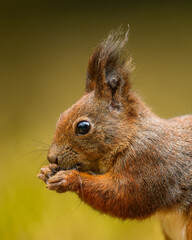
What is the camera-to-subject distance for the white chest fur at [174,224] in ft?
5.07

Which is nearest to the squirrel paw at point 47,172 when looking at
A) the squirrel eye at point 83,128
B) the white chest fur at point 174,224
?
the squirrel eye at point 83,128

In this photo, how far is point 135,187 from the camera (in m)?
1.42

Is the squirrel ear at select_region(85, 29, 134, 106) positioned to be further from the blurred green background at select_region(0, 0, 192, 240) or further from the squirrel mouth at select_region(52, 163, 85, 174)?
the blurred green background at select_region(0, 0, 192, 240)

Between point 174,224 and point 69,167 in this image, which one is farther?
point 174,224

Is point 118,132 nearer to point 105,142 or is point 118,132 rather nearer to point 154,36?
point 105,142

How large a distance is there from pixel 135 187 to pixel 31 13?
1778mm

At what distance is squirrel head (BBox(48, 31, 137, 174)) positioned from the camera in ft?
4.62

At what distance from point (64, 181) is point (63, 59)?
1713 millimetres

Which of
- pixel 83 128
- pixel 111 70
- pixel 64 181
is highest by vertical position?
pixel 111 70

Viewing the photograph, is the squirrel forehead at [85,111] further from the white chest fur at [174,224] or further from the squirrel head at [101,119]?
the white chest fur at [174,224]

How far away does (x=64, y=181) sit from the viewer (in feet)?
4.38

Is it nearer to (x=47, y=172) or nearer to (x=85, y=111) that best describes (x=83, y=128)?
(x=85, y=111)

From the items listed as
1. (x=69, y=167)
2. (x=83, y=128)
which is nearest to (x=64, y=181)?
(x=69, y=167)

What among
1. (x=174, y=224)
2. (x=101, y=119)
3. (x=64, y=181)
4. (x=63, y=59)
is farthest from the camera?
(x=63, y=59)
